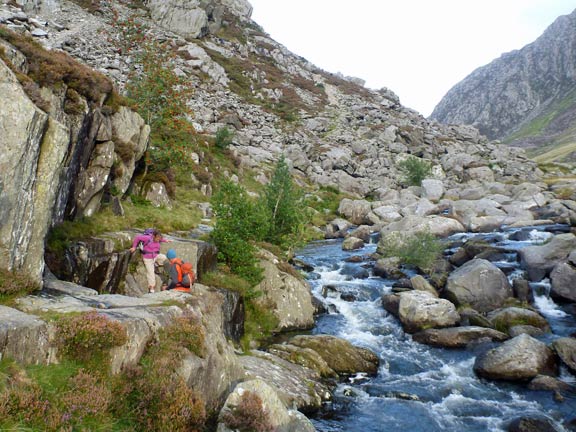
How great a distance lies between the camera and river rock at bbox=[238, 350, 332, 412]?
1461 cm

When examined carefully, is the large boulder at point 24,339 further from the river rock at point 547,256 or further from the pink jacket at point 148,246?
the river rock at point 547,256

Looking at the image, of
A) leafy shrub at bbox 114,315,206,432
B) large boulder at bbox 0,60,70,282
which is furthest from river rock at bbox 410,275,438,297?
large boulder at bbox 0,60,70,282

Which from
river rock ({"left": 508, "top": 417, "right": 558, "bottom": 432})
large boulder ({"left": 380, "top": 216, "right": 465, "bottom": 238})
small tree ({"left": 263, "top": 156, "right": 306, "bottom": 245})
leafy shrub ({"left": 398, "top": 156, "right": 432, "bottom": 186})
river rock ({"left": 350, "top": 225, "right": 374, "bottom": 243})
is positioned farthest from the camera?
leafy shrub ({"left": 398, "top": 156, "right": 432, "bottom": 186})

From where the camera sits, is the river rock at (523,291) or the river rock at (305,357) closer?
the river rock at (305,357)

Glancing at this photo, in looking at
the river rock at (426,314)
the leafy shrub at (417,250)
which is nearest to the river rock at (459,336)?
the river rock at (426,314)

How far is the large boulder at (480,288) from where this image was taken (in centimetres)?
2556

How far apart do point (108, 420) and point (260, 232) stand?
16.7 m

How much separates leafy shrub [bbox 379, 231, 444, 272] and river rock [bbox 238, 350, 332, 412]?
2095 cm

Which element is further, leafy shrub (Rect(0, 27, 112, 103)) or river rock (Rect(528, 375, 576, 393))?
river rock (Rect(528, 375, 576, 393))

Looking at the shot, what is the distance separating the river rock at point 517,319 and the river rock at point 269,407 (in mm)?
17009

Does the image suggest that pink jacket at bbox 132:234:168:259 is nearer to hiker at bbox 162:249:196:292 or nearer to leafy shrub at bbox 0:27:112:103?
hiker at bbox 162:249:196:292

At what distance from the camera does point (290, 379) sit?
615 inches

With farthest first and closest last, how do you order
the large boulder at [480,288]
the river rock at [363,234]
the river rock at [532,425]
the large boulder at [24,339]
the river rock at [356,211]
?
1. the river rock at [356,211]
2. the river rock at [363,234]
3. the large boulder at [480,288]
4. the river rock at [532,425]
5. the large boulder at [24,339]

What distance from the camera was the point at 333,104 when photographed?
120 m
